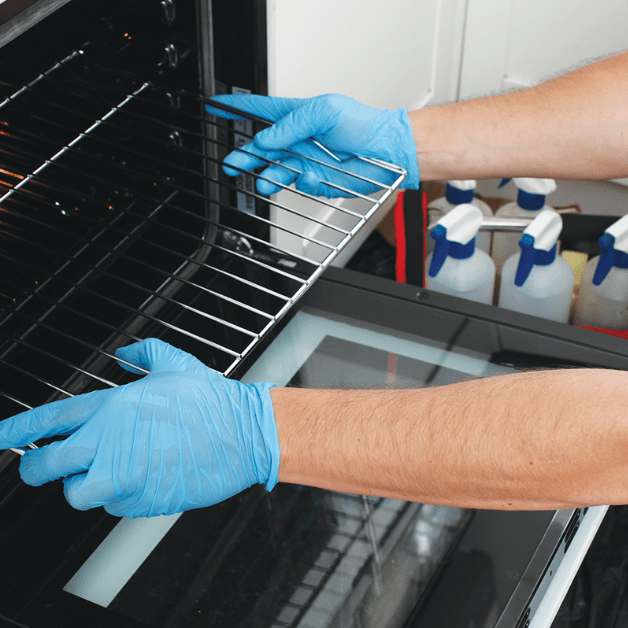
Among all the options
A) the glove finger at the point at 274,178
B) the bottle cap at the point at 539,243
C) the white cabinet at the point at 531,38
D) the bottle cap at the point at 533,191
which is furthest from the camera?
the white cabinet at the point at 531,38

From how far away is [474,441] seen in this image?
75 cm

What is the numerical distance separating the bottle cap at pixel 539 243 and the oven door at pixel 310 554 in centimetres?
24

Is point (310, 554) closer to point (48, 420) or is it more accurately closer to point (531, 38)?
point (48, 420)

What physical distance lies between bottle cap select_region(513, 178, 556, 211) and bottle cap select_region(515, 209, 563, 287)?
0.16m

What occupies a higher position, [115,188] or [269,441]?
[115,188]

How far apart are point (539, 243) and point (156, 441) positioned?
2.60 ft

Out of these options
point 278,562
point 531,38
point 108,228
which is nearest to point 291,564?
point 278,562

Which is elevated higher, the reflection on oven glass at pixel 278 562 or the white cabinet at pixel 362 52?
the white cabinet at pixel 362 52

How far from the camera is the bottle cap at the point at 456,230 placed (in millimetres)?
1237

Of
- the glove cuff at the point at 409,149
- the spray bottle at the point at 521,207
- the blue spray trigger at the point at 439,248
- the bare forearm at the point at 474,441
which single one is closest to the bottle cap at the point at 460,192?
the spray bottle at the point at 521,207

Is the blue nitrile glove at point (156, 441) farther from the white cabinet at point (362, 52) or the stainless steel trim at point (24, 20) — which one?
→ the white cabinet at point (362, 52)

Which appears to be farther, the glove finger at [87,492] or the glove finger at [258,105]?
the glove finger at [258,105]

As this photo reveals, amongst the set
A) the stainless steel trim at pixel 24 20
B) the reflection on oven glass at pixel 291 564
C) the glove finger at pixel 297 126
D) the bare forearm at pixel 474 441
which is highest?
the stainless steel trim at pixel 24 20

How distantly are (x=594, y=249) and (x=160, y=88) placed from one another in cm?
103
